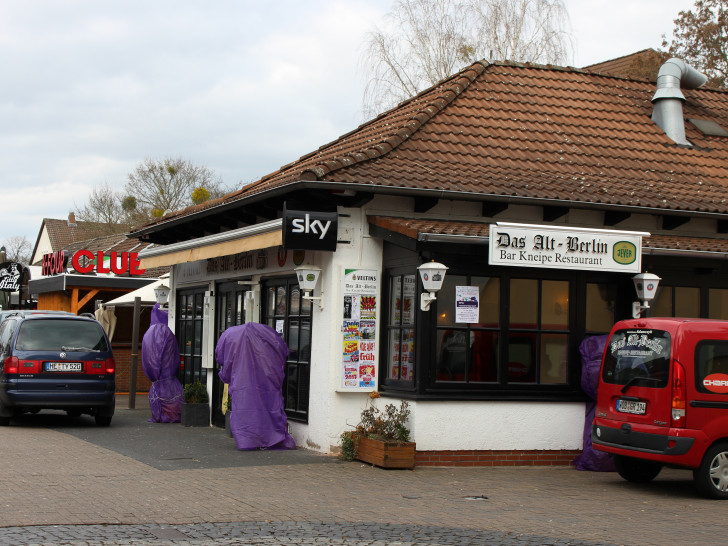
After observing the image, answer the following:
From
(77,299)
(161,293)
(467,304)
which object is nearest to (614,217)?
(467,304)

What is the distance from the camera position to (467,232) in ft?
39.8

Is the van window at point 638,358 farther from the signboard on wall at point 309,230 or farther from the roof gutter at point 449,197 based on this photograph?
the signboard on wall at point 309,230

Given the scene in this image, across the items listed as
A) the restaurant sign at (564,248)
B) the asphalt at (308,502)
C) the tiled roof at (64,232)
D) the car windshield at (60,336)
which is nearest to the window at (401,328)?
the restaurant sign at (564,248)

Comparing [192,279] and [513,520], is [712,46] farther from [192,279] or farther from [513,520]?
[513,520]

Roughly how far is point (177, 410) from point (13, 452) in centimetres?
501

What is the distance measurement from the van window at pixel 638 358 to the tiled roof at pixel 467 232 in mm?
1831

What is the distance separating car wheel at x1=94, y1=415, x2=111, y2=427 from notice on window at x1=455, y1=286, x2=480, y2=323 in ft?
23.1

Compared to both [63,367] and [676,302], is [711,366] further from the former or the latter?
[63,367]

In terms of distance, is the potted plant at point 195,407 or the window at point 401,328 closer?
the window at point 401,328

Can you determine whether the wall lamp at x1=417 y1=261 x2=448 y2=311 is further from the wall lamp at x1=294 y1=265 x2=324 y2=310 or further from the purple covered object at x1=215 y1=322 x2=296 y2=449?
the purple covered object at x1=215 y1=322 x2=296 y2=449

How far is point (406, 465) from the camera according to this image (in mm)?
11703

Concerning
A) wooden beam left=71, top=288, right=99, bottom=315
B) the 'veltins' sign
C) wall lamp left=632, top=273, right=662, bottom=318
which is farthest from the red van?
wooden beam left=71, top=288, right=99, bottom=315

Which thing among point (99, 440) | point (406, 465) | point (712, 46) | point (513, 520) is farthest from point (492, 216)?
point (712, 46)

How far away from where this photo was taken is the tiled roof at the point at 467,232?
11.9 meters
